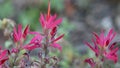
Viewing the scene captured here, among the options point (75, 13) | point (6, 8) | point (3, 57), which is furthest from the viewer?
point (75, 13)

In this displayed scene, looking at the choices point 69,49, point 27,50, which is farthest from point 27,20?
point 27,50

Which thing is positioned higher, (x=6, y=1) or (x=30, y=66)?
(x=6, y=1)

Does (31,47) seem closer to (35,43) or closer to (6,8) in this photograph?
(35,43)

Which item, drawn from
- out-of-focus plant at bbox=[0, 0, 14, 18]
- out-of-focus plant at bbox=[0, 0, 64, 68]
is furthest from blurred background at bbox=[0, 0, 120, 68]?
out-of-focus plant at bbox=[0, 0, 64, 68]

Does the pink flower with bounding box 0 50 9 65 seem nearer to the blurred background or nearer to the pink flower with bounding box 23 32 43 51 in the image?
the pink flower with bounding box 23 32 43 51

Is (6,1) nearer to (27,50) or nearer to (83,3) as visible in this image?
(83,3)

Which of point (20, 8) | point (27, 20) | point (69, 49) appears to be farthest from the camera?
point (20, 8)

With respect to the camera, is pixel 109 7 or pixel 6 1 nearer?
pixel 6 1

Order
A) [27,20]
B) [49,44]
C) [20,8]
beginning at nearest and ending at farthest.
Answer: [49,44], [27,20], [20,8]

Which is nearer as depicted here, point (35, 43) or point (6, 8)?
point (35, 43)

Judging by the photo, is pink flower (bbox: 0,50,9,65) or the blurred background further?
the blurred background

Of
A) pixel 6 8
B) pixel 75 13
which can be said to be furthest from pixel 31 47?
pixel 75 13
